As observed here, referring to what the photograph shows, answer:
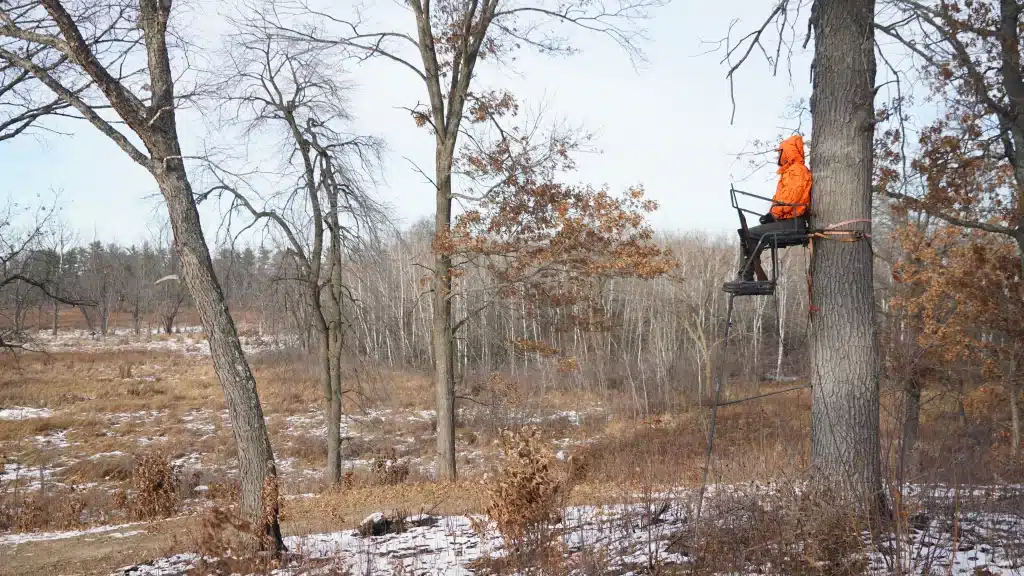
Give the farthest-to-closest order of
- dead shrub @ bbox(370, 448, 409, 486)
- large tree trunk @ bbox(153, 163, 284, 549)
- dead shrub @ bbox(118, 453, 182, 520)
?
1. dead shrub @ bbox(370, 448, 409, 486)
2. dead shrub @ bbox(118, 453, 182, 520)
3. large tree trunk @ bbox(153, 163, 284, 549)

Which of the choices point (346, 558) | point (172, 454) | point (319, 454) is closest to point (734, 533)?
point (346, 558)

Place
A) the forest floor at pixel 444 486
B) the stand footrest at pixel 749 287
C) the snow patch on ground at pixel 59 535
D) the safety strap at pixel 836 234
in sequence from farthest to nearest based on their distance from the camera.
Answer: the snow patch on ground at pixel 59 535, the stand footrest at pixel 749 287, the safety strap at pixel 836 234, the forest floor at pixel 444 486

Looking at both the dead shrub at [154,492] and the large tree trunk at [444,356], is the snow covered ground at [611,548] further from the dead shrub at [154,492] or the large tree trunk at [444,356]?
the dead shrub at [154,492]

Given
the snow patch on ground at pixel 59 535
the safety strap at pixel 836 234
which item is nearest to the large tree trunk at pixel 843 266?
the safety strap at pixel 836 234

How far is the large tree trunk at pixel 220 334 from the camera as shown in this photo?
659 cm

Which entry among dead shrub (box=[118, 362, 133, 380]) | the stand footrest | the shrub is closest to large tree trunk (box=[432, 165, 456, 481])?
the shrub

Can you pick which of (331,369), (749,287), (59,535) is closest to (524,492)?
(749,287)

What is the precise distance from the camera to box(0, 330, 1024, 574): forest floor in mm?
4453

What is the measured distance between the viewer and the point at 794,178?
545 centimetres

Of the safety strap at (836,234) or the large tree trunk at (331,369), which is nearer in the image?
the safety strap at (836,234)

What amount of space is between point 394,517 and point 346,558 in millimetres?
1449

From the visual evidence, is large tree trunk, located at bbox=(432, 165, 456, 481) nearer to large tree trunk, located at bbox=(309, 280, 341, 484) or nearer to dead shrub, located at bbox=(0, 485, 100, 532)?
large tree trunk, located at bbox=(309, 280, 341, 484)

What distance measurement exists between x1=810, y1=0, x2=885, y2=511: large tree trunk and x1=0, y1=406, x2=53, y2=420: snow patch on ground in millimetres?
27321

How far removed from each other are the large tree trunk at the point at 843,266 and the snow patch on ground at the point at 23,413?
89.6 ft
